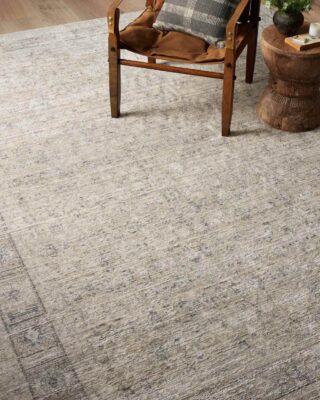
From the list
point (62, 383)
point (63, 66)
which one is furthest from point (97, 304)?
point (63, 66)

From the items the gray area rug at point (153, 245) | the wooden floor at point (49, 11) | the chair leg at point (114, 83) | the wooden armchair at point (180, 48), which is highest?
the wooden armchair at point (180, 48)

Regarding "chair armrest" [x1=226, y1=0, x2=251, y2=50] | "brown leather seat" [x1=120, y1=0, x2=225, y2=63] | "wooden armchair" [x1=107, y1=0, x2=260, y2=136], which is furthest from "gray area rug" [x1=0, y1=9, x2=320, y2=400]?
"chair armrest" [x1=226, y1=0, x2=251, y2=50]

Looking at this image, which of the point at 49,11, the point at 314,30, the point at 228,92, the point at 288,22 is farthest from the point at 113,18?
the point at 49,11

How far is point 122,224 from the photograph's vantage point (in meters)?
2.41

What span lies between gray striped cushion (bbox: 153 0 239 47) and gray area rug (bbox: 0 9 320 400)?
0.38 m

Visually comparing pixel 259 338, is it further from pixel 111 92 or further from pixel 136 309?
pixel 111 92

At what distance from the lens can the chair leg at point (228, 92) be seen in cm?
270

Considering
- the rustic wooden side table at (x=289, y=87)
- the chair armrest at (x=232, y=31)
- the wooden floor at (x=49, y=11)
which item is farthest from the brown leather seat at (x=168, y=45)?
the wooden floor at (x=49, y=11)

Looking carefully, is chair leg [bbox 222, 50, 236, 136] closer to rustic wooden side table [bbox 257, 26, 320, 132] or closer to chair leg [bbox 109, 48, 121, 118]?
rustic wooden side table [bbox 257, 26, 320, 132]

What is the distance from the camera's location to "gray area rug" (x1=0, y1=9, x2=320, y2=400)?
1.86 m

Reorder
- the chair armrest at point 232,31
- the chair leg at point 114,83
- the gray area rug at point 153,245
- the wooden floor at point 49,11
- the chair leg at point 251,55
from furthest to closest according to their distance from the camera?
1. the wooden floor at point 49,11
2. the chair leg at point 251,55
3. the chair leg at point 114,83
4. the chair armrest at point 232,31
5. the gray area rug at point 153,245

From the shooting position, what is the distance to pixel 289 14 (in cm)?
270

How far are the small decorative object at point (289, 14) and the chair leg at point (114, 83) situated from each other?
2.44 ft

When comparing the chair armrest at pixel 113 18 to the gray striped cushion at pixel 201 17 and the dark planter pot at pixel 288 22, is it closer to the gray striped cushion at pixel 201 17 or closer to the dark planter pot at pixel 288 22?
the gray striped cushion at pixel 201 17
